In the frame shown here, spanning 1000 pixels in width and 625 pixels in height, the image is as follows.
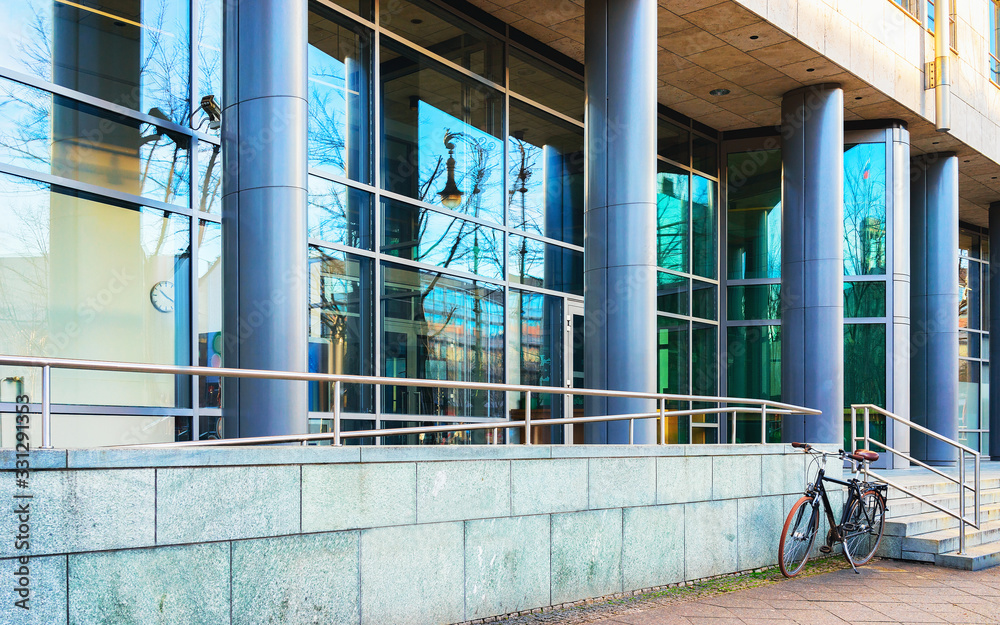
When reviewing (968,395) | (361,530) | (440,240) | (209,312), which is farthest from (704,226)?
(361,530)

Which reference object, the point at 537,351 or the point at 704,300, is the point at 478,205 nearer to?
the point at 537,351

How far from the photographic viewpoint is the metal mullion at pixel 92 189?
8920 mm

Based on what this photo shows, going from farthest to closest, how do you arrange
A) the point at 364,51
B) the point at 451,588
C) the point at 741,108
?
the point at 741,108, the point at 364,51, the point at 451,588

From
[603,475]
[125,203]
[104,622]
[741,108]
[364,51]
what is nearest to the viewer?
[104,622]

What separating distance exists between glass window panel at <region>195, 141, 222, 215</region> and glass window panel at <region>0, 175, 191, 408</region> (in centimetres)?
33

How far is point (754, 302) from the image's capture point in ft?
63.6

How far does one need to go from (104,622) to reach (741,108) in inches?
612

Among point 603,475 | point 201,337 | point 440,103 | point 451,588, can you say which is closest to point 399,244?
point 440,103

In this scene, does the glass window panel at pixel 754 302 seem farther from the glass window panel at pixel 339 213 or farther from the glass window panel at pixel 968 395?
the glass window panel at pixel 968 395

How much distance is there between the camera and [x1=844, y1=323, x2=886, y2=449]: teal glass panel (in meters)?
17.6

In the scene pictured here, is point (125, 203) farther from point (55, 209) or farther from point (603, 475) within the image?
point (603, 475)

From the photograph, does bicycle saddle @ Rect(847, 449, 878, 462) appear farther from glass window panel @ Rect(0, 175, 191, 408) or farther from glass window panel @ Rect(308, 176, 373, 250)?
glass window panel @ Rect(0, 175, 191, 408)

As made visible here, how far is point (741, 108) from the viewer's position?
17984 mm

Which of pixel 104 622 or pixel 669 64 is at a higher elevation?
pixel 669 64
